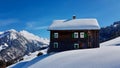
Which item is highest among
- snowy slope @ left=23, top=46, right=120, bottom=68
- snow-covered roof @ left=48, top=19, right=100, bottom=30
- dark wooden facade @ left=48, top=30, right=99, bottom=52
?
snow-covered roof @ left=48, top=19, right=100, bottom=30

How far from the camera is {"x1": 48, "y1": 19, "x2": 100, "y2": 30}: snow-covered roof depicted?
57.1m

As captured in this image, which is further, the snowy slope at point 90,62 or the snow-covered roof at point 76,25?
the snow-covered roof at point 76,25

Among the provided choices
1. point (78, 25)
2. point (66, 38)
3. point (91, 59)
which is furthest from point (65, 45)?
point (91, 59)

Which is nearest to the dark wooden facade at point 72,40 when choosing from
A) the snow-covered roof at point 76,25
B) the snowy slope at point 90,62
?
the snow-covered roof at point 76,25

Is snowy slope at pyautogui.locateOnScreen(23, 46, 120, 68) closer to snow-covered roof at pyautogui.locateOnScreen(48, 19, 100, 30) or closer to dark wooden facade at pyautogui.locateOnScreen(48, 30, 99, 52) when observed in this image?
dark wooden facade at pyautogui.locateOnScreen(48, 30, 99, 52)

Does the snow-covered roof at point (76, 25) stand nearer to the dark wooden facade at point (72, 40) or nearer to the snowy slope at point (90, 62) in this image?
the dark wooden facade at point (72, 40)

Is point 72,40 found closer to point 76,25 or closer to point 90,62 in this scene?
point 76,25

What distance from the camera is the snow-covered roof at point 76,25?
5712 cm

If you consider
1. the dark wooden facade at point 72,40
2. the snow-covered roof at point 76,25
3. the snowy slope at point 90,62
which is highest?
the snow-covered roof at point 76,25

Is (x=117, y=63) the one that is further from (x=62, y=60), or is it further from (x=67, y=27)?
(x=67, y=27)

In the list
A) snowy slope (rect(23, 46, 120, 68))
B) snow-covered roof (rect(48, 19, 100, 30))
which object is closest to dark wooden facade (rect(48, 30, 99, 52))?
snow-covered roof (rect(48, 19, 100, 30))

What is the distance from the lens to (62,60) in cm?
3709

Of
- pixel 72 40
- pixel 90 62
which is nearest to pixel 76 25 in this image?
pixel 72 40

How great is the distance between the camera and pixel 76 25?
58219 mm
